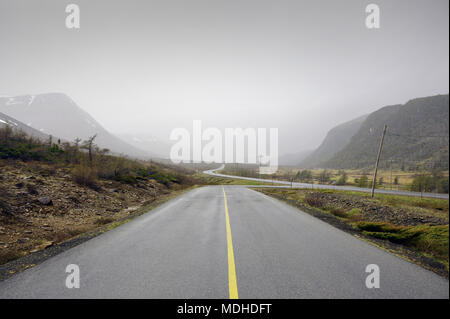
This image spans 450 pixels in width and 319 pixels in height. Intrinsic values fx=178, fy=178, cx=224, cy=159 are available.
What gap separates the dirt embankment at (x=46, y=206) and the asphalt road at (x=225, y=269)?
2320 mm

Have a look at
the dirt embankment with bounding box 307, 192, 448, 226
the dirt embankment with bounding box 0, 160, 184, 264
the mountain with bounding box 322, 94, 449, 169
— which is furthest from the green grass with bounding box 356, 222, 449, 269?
the mountain with bounding box 322, 94, 449, 169

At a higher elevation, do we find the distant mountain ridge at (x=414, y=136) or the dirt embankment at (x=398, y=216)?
the distant mountain ridge at (x=414, y=136)

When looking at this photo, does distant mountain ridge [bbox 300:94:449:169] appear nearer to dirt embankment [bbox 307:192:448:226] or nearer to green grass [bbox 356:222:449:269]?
dirt embankment [bbox 307:192:448:226]

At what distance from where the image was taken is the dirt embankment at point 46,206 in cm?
579

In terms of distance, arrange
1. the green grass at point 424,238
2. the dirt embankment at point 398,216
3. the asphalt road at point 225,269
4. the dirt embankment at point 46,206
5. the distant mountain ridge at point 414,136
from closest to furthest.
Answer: the asphalt road at point 225,269
the green grass at point 424,238
the dirt embankment at point 46,206
the dirt embankment at point 398,216
the distant mountain ridge at point 414,136

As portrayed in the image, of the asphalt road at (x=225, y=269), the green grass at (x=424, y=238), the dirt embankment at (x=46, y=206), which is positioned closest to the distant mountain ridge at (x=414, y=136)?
the green grass at (x=424, y=238)

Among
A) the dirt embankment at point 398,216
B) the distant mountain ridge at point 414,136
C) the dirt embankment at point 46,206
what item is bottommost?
the dirt embankment at point 398,216

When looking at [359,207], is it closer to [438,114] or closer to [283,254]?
[283,254]

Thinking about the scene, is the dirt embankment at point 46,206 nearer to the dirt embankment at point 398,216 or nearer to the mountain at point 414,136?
the dirt embankment at point 398,216

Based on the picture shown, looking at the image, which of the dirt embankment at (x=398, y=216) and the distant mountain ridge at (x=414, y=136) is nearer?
the dirt embankment at (x=398, y=216)

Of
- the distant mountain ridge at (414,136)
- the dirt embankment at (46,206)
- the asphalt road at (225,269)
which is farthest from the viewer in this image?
the distant mountain ridge at (414,136)

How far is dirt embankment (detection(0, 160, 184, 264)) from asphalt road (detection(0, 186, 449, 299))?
91.3 inches

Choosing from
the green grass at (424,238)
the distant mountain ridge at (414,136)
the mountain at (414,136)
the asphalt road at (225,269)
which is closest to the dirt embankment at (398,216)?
the green grass at (424,238)

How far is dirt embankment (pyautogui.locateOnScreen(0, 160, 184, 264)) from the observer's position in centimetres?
579
